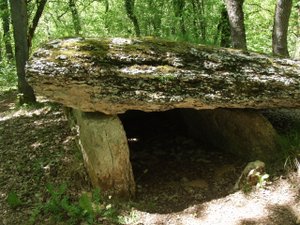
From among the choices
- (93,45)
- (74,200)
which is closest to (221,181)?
(74,200)

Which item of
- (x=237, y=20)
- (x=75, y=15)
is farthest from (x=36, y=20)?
(x=75, y=15)

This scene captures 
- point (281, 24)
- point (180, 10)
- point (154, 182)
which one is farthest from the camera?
point (180, 10)

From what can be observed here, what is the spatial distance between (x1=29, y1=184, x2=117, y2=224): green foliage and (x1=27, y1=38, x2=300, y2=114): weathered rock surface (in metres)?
1.06

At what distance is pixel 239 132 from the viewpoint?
5105mm

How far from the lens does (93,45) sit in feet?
14.7

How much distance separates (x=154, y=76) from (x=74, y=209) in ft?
5.78

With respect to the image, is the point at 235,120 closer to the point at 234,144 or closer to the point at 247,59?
the point at 234,144

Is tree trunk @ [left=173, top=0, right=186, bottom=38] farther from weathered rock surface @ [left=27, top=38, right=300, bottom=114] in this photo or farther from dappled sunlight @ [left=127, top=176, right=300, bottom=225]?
dappled sunlight @ [left=127, top=176, right=300, bottom=225]

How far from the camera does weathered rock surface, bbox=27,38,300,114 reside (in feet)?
13.2

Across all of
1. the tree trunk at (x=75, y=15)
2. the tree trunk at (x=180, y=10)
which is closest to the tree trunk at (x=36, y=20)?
the tree trunk at (x=180, y=10)

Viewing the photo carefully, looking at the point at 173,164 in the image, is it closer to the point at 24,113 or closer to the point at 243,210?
the point at 243,210

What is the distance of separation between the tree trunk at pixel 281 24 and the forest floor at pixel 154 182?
2.38m

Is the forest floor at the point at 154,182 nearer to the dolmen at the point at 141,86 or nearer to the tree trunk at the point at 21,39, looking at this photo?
the dolmen at the point at 141,86

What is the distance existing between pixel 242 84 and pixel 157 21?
812 centimetres
